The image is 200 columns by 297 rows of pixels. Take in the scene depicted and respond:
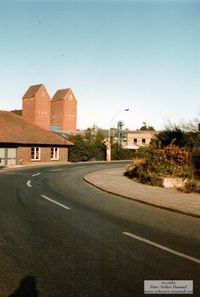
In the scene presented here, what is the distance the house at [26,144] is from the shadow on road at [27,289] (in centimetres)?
3489

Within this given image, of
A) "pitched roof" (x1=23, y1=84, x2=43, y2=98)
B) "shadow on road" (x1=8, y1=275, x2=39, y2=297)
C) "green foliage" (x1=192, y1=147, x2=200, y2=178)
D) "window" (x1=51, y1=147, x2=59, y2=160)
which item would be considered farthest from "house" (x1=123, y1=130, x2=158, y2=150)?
"shadow on road" (x1=8, y1=275, x2=39, y2=297)

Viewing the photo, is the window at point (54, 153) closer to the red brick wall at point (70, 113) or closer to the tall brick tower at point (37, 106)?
the tall brick tower at point (37, 106)

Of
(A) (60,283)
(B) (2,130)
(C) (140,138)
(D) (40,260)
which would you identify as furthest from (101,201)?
(C) (140,138)

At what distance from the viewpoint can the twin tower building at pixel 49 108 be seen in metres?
86.2

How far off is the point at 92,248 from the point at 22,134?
37.7m

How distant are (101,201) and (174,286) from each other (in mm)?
8742

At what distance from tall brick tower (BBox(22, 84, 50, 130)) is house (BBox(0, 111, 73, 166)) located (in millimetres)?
37057

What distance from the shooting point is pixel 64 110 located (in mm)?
91312

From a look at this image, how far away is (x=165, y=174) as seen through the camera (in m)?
20.1

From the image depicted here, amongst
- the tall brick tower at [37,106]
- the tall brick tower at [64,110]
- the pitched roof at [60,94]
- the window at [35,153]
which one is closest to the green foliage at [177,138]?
the window at [35,153]

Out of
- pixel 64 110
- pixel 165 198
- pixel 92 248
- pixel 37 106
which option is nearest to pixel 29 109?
pixel 37 106

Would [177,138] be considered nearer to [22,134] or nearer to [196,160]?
[196,160]

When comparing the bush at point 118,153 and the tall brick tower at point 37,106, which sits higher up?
the tall brick tower at point 37,106
